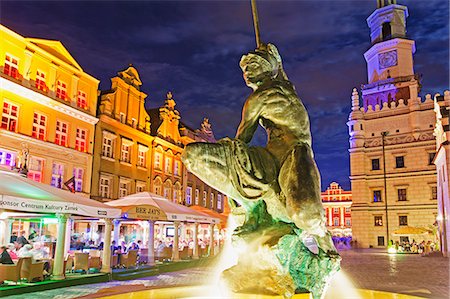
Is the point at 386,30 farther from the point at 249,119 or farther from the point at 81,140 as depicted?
the point at 249,119

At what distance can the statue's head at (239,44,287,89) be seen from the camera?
A: 4902 millimetres

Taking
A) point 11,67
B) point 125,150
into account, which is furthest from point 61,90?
point 125,150

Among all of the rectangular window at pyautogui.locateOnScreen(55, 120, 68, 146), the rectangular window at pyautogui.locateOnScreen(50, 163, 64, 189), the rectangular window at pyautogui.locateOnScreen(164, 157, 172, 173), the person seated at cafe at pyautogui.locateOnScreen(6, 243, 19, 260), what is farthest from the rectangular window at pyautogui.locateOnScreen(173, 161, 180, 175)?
the person seated at cafe at pyautogui.locateOnScreen(6, 243, 19, 260)

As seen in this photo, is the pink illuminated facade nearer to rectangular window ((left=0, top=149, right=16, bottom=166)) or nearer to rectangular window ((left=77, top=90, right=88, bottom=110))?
rectangular window ((left=77, top=90, right=88, bottom=110))

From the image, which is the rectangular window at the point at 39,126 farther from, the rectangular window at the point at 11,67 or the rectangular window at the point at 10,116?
the rectangular window at the point at 11,67

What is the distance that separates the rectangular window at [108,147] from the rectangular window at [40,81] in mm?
6109

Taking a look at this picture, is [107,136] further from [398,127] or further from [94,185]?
[398,127]

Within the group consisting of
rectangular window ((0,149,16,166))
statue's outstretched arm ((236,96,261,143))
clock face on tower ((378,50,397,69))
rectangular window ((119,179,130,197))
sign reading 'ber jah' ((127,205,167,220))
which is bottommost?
sign reading 'ber jah' ((127,205,167,220))

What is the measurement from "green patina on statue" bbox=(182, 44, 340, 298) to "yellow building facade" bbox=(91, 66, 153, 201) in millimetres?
24517

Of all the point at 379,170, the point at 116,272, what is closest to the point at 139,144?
the point at 116,272

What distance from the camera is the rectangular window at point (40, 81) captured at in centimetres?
2359

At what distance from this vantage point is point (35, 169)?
75.0ft

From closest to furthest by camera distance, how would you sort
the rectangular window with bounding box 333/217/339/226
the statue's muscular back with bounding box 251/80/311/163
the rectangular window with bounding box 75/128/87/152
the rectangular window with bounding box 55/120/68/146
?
the statue's muscular back with bounding box 251/80/311/163 < the rectangular window with bounding box 55/120/68/146 < the rectangular window with bounding box 75/128/87/152 < the rectangular window with bounding box 333/217/339/226

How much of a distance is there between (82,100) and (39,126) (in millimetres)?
4427
